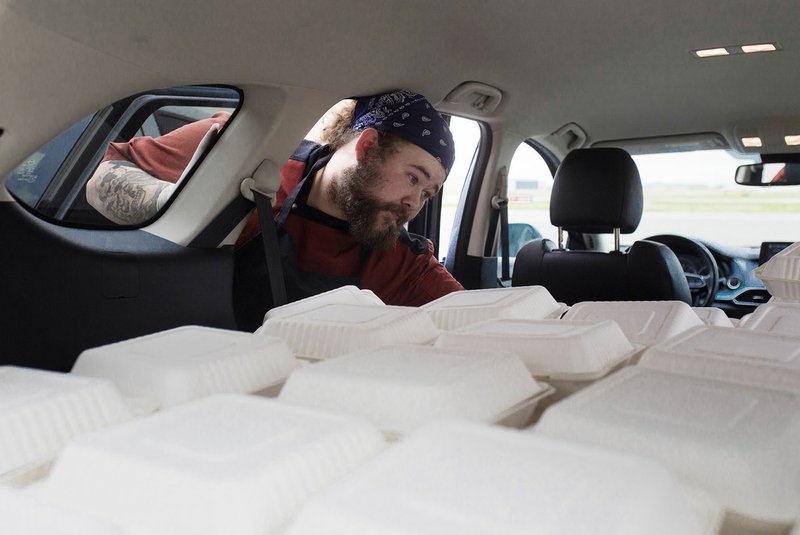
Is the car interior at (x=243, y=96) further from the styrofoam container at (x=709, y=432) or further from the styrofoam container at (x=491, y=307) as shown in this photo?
the styrofoam container at (x=709, y=432)

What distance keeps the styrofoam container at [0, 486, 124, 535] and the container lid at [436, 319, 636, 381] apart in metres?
0.39

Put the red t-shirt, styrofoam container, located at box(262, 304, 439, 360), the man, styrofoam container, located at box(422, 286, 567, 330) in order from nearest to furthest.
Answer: styrofoam container, located at box(262, 304, 439, 360) < styrofoam container, located at box(422, 286, 567, 330) < the red t-shirt < the man

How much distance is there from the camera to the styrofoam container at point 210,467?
0.33 metres

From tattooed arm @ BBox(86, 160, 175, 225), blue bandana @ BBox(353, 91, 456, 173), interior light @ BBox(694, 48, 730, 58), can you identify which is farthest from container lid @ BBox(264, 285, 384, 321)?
interior light @ BBox(694, 48, 730, 58)

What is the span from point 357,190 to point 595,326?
5.26 ft

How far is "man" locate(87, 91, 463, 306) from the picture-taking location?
1.92 m

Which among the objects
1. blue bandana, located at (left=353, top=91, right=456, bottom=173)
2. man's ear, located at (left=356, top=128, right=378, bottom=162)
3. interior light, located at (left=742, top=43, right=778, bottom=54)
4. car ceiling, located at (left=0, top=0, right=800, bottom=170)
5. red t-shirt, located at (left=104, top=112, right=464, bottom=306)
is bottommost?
red t-shirt, located at (left=104, top=112, right=464, bottom=306)

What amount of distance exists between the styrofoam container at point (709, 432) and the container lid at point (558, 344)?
0.30ft

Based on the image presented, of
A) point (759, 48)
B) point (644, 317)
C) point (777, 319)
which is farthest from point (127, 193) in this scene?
point (759, 48)

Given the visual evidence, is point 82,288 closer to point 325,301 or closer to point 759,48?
point 325,301

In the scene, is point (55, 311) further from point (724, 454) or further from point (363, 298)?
point (724, 454)

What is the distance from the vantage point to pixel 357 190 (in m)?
2.21

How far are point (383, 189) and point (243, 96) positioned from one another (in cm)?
83

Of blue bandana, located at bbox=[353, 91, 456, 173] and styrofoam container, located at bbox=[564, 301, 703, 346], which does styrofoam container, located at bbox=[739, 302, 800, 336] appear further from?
blue bandana, located at bbox=[353, 91, 456, 173]
